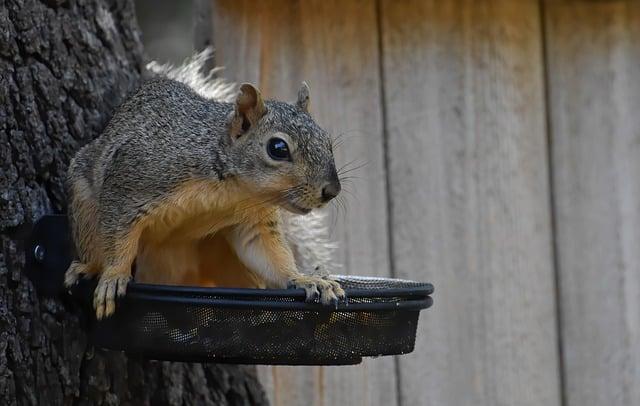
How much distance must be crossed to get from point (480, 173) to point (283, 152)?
71 centimetres

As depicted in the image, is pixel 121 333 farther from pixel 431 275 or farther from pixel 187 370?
pixel 431 275

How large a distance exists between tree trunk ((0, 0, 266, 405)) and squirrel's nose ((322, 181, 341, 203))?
1.76ft

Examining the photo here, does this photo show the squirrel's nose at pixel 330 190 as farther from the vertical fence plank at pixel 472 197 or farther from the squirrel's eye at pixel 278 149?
the vertical fence plank at pixel 472 197

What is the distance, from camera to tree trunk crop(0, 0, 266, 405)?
227 centimetres

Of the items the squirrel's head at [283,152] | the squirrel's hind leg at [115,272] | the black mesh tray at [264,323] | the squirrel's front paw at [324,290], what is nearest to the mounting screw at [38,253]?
the squirrel's hind leg at [115,272]

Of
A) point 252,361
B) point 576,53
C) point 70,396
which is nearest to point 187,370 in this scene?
point 70,396

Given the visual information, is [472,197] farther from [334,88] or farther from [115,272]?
[115,272]

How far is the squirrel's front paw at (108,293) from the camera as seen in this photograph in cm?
212

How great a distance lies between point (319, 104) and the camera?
2.72 m

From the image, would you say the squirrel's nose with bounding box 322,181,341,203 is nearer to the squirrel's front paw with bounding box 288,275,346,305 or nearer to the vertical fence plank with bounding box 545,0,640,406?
the squirrel's front paw with bounding box 288,275,346,305

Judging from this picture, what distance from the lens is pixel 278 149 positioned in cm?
223

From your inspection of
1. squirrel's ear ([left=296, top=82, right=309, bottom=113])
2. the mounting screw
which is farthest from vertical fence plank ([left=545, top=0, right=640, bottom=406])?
the mounting screw

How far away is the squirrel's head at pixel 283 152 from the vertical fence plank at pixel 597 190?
2.65ft

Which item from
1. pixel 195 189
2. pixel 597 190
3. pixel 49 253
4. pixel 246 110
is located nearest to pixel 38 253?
pixel 49 253
